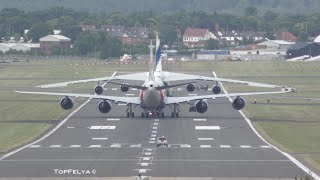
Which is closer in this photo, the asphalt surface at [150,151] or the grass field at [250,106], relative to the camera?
the asphalt surface at [150,151]

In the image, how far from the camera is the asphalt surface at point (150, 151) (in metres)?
62.7

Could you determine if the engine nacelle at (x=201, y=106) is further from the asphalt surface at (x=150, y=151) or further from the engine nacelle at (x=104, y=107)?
the engine nacelle at (x=104, y=107)

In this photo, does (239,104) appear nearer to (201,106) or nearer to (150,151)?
(201,106)

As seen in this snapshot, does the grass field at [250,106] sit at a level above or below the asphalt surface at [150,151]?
below

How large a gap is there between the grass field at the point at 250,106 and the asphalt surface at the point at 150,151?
1.90 m

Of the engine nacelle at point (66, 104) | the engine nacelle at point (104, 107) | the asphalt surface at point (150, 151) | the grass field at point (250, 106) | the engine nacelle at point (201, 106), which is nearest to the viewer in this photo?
the asphalt surface at point (150, 151)

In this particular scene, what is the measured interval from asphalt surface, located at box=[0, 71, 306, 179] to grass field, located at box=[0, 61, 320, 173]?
1903mm

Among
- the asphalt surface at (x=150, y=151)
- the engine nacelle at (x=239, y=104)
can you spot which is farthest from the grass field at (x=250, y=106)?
the asphalt surface at (x=150, y=151)

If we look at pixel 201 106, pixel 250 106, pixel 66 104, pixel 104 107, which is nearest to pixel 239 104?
pixel 201 106

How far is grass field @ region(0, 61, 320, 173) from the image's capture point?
81.2 metres

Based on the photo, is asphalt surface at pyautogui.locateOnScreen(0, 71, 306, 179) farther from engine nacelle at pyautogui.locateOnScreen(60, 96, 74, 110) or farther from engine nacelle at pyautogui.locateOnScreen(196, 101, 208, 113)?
engine nacelle at pyautogui.locateOnScreen(196, 101, 208, 113)

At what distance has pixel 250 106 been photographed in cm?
11394

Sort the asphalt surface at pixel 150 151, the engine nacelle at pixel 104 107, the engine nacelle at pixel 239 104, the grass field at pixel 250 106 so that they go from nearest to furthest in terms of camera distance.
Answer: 1. the asphalt surface at pixel 150 151
2. the grass field at pixel 250 106
3. the engine nacelle at pixel 104 107
4. the engine nacelle at pixel 239 104

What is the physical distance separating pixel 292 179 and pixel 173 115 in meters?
40.5
